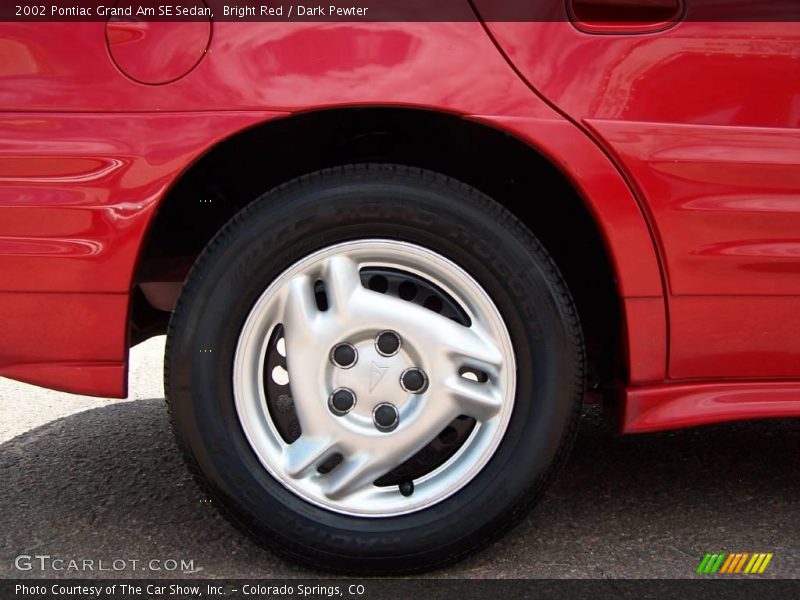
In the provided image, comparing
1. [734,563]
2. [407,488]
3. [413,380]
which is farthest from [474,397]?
[734,563]

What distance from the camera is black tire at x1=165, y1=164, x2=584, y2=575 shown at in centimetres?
185

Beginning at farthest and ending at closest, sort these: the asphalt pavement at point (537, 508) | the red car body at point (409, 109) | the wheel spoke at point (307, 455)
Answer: the asphalt pavement at point (537, 508) → the wheel spoke at point (307, 455) → the red car body at point (409, 109)

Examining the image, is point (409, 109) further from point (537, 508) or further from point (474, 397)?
point (537, 508)

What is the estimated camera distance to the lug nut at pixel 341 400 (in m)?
1.86

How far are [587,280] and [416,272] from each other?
1.66 feet

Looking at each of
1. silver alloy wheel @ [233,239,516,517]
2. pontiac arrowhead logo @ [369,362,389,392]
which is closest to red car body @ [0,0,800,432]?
silver alloy wheel @ [233,239,516,517]

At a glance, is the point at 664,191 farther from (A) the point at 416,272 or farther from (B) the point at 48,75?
(B) the point at 48,75

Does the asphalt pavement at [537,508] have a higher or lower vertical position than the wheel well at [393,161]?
lower

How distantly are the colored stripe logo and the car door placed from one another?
1.89 feet

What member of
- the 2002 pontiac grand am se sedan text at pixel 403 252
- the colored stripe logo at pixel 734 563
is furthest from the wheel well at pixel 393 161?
the colored stripe logo at pixel 734 563

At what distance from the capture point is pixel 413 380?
6.13 ft

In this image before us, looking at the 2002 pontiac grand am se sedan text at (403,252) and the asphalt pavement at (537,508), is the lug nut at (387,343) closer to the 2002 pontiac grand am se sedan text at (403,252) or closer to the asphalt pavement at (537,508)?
the 2002 pontiac grand am se sedan text at (403,252)

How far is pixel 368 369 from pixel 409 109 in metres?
0.54

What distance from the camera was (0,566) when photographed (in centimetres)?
196
